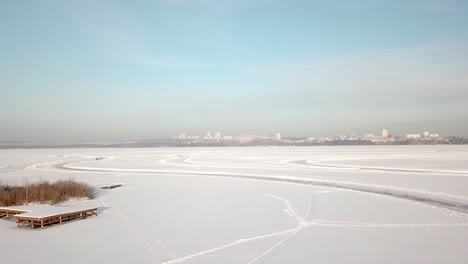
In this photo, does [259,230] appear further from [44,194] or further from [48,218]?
[44,194]

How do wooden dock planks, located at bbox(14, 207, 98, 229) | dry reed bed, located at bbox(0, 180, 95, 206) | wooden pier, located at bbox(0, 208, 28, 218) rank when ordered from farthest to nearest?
dry reed bed, located at bbox(0, 180, 95, 206)
wooden pier, located at bbox(0, 208, 28, 218)
wooden dock planks, located at bbox(14, 207, 98, 229)

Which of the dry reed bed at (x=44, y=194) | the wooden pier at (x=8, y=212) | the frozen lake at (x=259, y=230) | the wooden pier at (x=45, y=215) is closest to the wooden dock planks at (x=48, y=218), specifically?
the wooden pier at (x=45, y=215)

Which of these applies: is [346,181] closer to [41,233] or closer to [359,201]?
[359,201]

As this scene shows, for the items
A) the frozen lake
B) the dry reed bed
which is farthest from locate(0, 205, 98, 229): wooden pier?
the dry reed bed

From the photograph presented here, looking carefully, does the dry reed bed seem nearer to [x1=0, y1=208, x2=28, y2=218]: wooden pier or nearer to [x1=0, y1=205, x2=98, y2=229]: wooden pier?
[x1=0, y1=208, x2=28, y2=218]: wooden pier

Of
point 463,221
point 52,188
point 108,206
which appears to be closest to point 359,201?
point 463,221

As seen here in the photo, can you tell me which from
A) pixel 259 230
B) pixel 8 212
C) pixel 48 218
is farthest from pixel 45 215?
pixel 259 230
